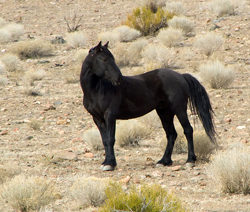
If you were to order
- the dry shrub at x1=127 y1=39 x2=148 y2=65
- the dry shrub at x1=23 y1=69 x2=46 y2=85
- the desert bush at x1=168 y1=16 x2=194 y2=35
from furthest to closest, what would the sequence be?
the desert bush at x1=168 y1=16 x2=194 y2=35 → the dry shrub at x1=127 y1=39 x2=148 y2=65 → the dry shrub at x1=23 y1=69 x2=46 y2=85

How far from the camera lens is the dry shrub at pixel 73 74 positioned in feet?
48.4

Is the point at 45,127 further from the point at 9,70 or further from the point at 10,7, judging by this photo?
the point at 10,7

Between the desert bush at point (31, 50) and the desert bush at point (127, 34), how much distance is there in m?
4.12

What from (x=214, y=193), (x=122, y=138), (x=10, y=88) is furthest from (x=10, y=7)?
(x=214, y=193)

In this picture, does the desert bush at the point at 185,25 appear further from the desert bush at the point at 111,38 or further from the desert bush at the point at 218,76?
the desert bush at the point at 218,76

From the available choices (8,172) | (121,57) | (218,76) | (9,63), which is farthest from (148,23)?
(8,172)

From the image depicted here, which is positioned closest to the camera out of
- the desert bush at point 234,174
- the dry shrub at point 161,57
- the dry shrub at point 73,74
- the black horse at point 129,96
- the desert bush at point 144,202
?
the desert bush at point 144,202

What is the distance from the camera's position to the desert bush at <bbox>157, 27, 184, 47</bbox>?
18422 mm

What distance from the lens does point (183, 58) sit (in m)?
16.3

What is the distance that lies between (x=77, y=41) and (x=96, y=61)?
1357 cm

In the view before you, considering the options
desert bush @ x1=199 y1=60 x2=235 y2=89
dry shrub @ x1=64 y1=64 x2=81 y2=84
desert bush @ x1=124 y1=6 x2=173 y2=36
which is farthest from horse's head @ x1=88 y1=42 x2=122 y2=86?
desert bush @ x1=124 y1=6 x2=173 y2=36

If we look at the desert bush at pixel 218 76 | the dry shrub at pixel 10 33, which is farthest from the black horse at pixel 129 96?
the dry shrub at pixel 10 33

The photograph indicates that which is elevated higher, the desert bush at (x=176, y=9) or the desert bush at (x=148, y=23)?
the desert bush at (x=176, y=9)

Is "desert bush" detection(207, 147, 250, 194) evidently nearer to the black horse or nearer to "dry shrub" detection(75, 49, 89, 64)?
the black horse
